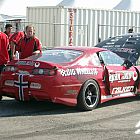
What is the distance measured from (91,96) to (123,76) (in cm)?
108

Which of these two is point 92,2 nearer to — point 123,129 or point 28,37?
point 28,37

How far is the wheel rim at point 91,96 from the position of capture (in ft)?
30.1

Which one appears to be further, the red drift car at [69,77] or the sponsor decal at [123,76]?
the sponsor decal at [123,76]

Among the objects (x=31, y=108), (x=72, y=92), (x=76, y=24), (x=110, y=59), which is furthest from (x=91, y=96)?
(x=76, y=24)

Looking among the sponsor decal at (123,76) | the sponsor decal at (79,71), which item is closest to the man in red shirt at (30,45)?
the sponsor decal at (79,71)

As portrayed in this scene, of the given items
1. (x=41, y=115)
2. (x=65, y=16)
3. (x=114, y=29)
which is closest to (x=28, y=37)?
(x=41, y=115)

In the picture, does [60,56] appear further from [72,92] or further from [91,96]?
[91,96]

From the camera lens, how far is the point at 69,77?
8797 mm

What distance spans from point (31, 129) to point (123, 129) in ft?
4.92

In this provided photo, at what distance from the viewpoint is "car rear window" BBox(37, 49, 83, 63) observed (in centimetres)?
912

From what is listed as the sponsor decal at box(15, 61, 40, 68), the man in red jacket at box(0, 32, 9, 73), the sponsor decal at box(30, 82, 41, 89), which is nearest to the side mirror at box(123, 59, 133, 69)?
the sponsor decal at box(15, 61, 40, 68)

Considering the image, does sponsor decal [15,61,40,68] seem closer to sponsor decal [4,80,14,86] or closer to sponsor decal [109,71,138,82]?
sponsor decal [4,80,14,86]

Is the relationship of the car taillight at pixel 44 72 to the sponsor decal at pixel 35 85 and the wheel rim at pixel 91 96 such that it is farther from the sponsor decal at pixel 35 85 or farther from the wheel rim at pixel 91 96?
the wheel rim at pixel 91 96

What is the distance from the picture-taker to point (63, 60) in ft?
29.9
